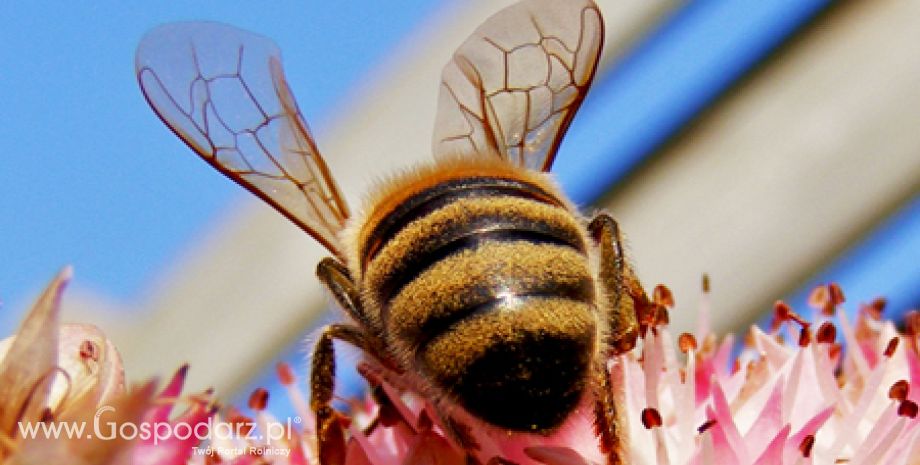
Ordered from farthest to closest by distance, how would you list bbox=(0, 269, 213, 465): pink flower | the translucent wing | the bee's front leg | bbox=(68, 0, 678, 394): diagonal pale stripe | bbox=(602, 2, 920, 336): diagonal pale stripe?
1. bbox=(68, 0, 678, 394): diagonal pale stripe
2. bbox=(602, 2, 920, 336): diagonal pale stripe
3. the translucent wing
4. the bee's front leg
5. bbox=(0, 269, 213, 465): pink flower

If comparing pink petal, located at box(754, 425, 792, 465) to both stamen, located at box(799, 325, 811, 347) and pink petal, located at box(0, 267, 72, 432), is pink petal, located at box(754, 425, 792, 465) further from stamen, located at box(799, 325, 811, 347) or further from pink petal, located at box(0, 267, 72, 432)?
pink petal, located at box(0, 267, 72, 432)

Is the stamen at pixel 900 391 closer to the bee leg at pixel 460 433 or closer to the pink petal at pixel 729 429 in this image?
the pink petal at pixel 729 429

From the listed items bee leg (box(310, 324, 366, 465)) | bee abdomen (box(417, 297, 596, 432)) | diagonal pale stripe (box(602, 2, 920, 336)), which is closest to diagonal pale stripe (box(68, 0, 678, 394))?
diagonal pale stripe (box(602, 2, 920, 336))

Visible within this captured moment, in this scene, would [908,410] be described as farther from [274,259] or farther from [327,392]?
[274,259]

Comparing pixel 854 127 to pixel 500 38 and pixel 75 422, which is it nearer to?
pixel 500 38

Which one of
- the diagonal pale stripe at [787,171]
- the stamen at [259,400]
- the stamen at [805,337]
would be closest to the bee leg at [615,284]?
the stamen at [805,337]

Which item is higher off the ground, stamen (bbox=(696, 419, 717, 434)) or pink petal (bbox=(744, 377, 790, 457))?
stamen (bbox=(696, 419, 717, 434))

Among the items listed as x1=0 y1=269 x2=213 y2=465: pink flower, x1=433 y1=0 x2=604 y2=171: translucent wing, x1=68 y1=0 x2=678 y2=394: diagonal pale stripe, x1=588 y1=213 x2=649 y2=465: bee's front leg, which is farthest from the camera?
x1=68 y1=0 x2=678 y2=394: diagonal pale stripe
